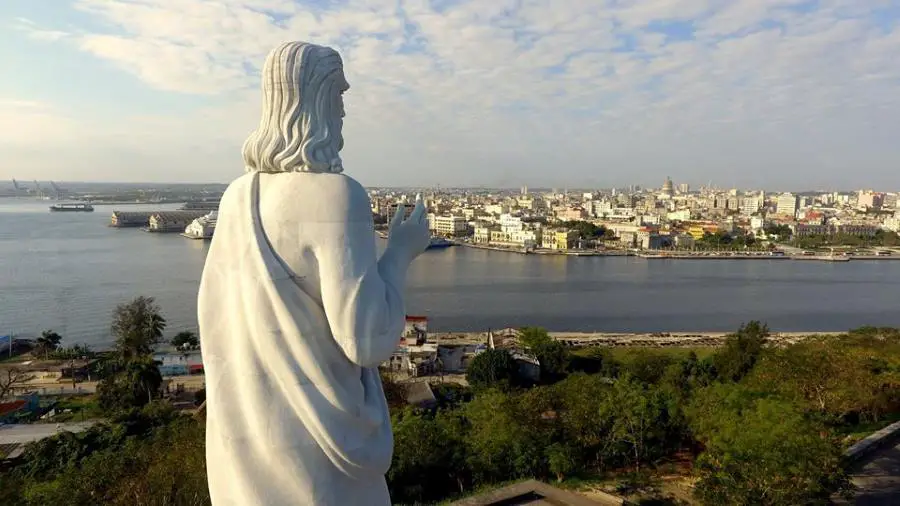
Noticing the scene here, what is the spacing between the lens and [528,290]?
24047 mm

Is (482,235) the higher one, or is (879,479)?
(482,235)

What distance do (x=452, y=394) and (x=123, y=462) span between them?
6558mm

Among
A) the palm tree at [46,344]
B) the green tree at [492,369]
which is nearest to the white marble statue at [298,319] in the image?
the green tree at [492,369]

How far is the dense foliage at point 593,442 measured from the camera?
4383mm

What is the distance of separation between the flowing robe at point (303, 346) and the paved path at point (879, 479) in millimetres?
5216

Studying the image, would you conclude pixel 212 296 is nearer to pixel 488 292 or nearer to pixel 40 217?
pixel 488 292

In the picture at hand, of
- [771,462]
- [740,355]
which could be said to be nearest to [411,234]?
[771,462]

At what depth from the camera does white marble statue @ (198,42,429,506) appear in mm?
1093

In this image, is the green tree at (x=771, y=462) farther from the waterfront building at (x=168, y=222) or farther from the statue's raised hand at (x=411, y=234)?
the waterfront building at (x=168, y=222)

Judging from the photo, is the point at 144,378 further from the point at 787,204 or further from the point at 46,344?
the point at 787,204

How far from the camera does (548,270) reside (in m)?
30.0

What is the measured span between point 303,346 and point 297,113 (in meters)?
0.46

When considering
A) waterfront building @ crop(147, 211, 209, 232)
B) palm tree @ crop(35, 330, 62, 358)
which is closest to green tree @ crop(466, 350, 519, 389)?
palm tree @ crop(35, 330, 62, 358)

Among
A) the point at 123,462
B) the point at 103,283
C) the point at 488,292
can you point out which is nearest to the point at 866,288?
the point at 488,292
